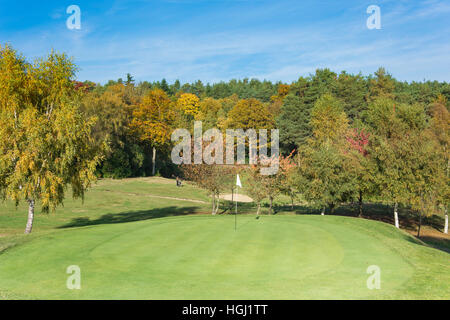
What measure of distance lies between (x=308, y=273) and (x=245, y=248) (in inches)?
140

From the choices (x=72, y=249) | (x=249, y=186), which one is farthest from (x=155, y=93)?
(x=72, y=249)

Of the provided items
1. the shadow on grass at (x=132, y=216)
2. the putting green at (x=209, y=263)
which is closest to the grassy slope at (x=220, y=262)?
the putting green at (x=209, y=263)

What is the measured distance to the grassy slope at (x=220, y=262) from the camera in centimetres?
1057

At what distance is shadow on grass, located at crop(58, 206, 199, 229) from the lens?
111 ft

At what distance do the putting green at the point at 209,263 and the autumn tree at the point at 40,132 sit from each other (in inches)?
251

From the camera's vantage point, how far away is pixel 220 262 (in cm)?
1306

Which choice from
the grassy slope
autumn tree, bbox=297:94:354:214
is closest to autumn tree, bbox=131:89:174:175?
autumn tree, bbox=297:94:354:214

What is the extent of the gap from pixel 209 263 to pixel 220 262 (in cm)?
40

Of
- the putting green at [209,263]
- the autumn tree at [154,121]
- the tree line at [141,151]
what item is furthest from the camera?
the autumn tree at [154,121]

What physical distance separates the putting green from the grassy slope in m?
0.03

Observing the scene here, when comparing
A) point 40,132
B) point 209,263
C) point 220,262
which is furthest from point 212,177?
point 209,263

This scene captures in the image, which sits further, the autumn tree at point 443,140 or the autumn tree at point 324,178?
the autumn tree at point 443,140

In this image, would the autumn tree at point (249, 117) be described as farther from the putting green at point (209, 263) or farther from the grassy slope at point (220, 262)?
the putting green at point (209, 263)

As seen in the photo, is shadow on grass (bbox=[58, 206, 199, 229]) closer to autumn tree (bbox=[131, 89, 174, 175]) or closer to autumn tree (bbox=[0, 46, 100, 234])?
autumn tree (bbox=[0, 46, 100, 234])
